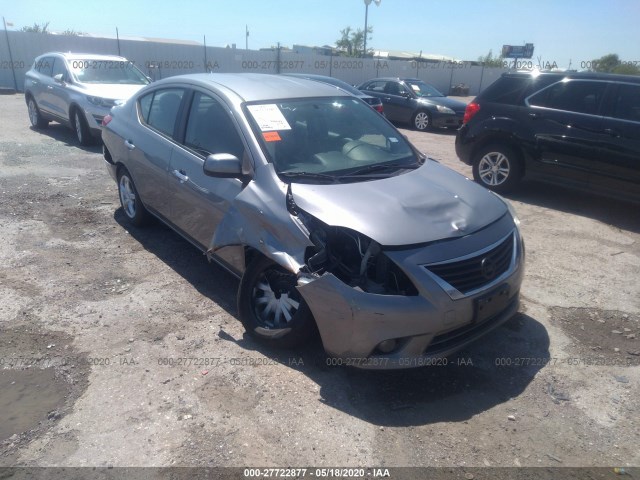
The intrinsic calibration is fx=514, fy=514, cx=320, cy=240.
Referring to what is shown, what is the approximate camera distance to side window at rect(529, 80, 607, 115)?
6.63 metres

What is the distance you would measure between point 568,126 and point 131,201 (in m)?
5.55

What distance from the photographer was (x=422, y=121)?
14.6 m

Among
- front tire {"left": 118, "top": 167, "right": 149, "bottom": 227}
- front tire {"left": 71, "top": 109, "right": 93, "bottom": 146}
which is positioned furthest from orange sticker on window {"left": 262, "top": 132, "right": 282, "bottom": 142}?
front tire {"left": 71, "top": 109, "right": 93, "bottom": 146}

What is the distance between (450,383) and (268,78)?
3.10m

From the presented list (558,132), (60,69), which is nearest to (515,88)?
(558,132)

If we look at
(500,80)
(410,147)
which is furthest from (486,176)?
(410,147)

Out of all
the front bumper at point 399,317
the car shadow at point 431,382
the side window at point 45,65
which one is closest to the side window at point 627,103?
the car shadow at point 431,382

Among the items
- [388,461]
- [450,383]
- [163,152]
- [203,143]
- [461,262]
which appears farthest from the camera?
[163,152]

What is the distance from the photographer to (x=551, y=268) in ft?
16.8

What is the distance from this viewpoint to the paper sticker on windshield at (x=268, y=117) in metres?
3.93

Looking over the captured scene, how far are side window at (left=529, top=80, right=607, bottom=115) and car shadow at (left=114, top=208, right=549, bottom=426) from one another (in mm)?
3869

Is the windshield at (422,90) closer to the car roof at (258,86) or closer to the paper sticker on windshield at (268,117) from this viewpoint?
the car roof at (258,86)

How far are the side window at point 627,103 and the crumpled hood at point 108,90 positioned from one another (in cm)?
826

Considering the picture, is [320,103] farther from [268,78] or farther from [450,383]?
[450,383]
